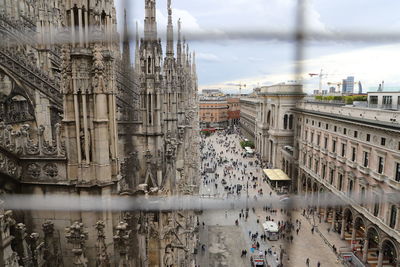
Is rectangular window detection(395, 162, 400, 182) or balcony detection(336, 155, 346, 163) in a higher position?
rectangular window detection(395, 162, 400, 182)

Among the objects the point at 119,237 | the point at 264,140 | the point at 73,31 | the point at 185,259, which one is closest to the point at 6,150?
the point at 73,31

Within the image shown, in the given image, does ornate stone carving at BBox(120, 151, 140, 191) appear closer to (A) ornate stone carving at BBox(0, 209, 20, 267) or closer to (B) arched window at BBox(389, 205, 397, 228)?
(A) ornate stone carving at BBox(0, 209, 20, 267)

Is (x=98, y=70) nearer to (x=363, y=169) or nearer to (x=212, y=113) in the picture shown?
(x=363, y=169)

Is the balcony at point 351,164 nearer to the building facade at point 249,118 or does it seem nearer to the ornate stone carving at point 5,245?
the ornate stone carving at point 5,245

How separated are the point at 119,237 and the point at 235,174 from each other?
85.3 ft

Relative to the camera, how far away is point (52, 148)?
4973 millimetres

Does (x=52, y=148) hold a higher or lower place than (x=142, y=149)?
higher

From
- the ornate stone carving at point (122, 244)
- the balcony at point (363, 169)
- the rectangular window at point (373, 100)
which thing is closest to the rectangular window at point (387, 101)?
the rectangular window at point (373, 100)

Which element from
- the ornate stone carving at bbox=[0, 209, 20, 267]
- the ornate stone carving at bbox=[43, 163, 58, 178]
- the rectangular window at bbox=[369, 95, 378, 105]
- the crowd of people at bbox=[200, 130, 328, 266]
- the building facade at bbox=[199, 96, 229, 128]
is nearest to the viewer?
the ornate stone carving at bbox=[0, 209, 20, 267]

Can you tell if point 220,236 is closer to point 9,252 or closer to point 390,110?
point 390,110

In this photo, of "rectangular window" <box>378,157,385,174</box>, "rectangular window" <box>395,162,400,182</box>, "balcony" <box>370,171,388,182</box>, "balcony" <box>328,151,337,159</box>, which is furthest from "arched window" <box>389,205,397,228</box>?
"balcony" <box>328,151,337,159</box>

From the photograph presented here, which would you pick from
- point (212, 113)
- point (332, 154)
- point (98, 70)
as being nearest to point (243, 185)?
point (332, 154)

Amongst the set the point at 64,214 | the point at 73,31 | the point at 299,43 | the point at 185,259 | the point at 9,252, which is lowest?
the point at 185,259

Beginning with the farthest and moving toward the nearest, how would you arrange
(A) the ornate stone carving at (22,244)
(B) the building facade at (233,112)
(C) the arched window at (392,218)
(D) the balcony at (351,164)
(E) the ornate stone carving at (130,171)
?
(B) the building facade at (233,112) < (D) the balcony at (351,164) < (C) the arched window at (392,218) < (E) the ornate stone carving at (130,171) < (A) the ornate stone carving at (22,244)
